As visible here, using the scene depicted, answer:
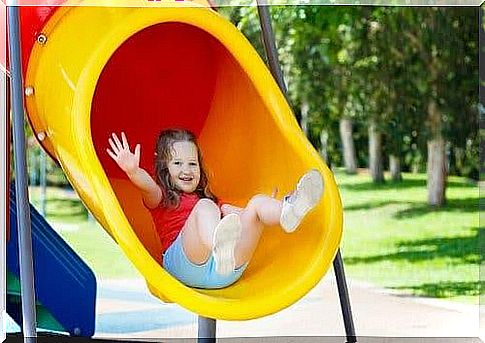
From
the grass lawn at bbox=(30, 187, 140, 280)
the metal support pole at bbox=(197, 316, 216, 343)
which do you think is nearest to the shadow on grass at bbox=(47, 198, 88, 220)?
the grass lawn at bbox=(30, 187, 140, 280)

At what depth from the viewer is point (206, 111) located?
325cm

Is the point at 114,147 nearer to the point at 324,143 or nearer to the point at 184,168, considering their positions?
the point at 184,168

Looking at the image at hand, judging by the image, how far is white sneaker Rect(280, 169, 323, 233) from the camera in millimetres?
2765

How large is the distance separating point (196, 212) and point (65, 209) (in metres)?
1.04

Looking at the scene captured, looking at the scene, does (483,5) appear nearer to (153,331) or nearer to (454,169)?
(454,169)

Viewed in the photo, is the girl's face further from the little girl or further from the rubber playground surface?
the rubber playground surface

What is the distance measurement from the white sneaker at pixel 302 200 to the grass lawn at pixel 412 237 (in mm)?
1333

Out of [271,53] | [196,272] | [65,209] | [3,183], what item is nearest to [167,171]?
[196,272]

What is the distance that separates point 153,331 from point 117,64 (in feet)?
3.85

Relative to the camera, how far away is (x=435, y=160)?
14.0 feet

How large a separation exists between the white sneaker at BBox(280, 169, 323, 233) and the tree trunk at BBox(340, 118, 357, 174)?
1.43m

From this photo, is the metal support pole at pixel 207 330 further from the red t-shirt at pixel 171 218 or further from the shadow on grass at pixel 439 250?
the shadow on grass at pixel 439 250

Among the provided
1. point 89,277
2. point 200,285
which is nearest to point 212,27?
point 200,285

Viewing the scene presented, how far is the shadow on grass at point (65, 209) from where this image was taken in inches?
151
